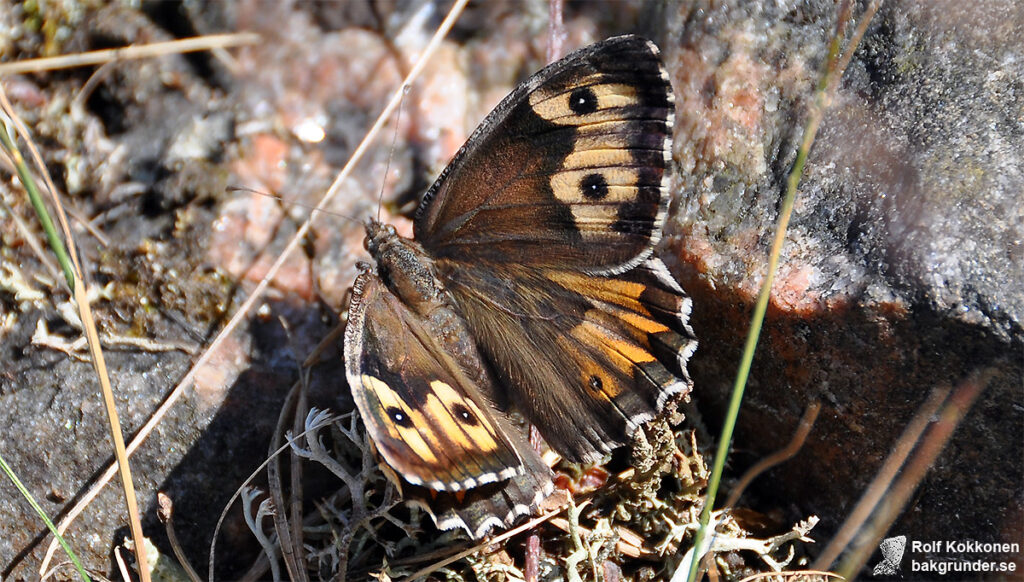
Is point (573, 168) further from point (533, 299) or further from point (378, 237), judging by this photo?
point (378, 237)

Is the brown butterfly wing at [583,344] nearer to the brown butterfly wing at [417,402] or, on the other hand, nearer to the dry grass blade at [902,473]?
the brown butterfly wing at [417,402]

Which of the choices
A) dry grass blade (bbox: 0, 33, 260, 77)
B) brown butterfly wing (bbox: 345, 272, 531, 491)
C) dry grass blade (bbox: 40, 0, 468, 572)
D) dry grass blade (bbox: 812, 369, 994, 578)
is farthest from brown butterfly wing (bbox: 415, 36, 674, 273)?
dry grass blade (bbox: 0, 33, 260, 77)

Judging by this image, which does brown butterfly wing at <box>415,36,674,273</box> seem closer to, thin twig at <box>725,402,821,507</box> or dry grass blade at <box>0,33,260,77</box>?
thin twig at <box>725,402,821,507</box>

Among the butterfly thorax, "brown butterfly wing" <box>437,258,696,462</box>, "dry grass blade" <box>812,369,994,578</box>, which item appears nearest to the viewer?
"dry grass blade" <box>812,369,994,578</box>

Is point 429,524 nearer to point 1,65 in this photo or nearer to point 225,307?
point 225,307

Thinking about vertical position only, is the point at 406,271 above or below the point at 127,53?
below
